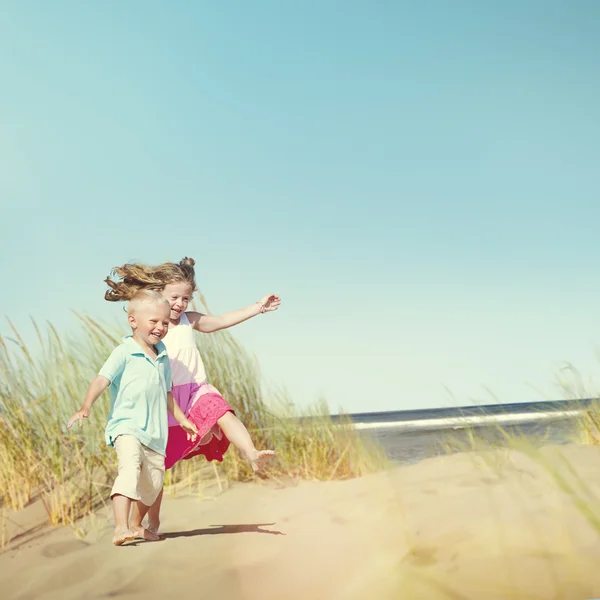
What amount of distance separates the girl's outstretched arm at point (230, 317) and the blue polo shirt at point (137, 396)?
20.3 inches

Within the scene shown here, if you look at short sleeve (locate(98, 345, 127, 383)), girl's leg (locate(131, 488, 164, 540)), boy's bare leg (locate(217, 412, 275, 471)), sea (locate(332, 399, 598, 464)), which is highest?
short sleeve (locate(98, 345, 127, 383))

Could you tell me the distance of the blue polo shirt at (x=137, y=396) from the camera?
330cm

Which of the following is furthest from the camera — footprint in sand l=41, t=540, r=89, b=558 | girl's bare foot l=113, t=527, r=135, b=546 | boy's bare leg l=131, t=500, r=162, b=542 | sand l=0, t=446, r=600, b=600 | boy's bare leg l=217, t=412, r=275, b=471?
footprint in sand l=41, t=540, r=89, b=558

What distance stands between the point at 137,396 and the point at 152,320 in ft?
1.26

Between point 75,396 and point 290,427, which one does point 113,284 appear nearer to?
point 75,396

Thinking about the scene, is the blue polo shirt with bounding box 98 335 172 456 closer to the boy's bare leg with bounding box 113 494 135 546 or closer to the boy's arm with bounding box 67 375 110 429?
the boy's arm with bounding box 67 375 110 429

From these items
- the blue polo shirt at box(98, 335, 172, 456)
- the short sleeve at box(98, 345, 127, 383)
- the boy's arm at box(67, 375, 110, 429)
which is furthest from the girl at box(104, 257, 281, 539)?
the boy's arm at box(67, 375, 110, 429)

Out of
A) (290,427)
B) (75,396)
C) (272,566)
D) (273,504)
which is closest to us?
(272,566)

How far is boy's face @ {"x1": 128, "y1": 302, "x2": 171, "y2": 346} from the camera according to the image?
11.1 ft

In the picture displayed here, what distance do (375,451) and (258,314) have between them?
2.53 metres

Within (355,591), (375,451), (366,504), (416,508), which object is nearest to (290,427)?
(375,451)

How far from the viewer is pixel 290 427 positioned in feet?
18.6

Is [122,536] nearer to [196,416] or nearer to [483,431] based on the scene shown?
[196,416]

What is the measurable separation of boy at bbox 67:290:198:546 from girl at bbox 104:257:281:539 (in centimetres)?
15
